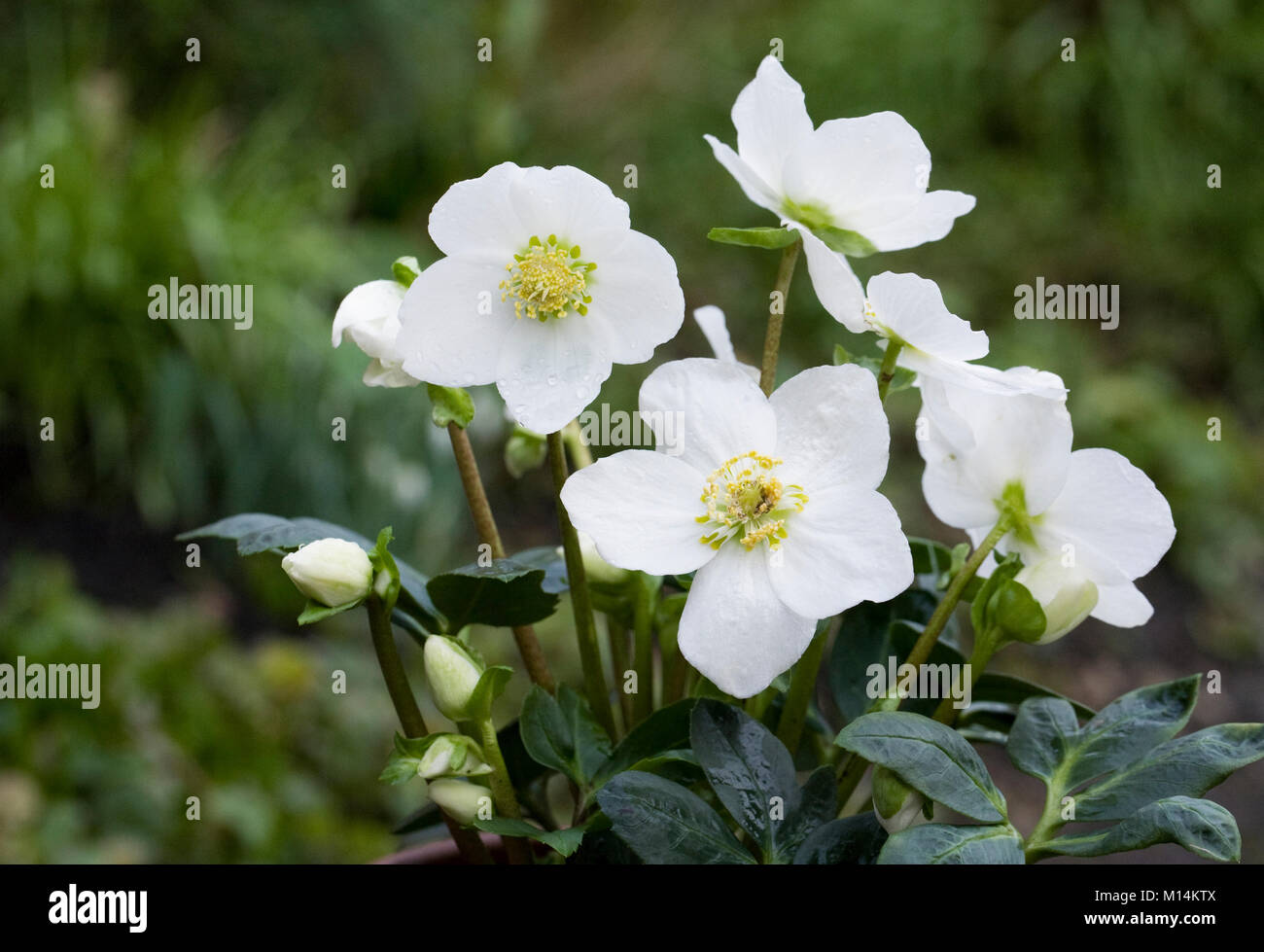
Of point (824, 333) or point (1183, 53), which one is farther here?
A: point (1183, 53)

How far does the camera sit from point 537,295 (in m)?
0.51

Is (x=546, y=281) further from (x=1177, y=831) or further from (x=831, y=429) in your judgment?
(x=1177, y=831)

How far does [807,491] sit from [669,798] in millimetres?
142

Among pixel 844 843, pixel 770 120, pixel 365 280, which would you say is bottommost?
pixel 844 843

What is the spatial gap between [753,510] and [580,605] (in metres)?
0.10

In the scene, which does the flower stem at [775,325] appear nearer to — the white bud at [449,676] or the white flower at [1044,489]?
the white flower at [1044,489]

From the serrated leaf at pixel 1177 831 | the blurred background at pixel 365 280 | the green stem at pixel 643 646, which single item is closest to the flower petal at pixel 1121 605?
the serrated leaf at pixel 1177 831

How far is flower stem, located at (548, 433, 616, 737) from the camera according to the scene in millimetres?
525

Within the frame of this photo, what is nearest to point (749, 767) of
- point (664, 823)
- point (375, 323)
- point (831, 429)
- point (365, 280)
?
point (664, 823)

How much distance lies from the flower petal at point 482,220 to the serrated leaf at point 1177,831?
1.12ft
